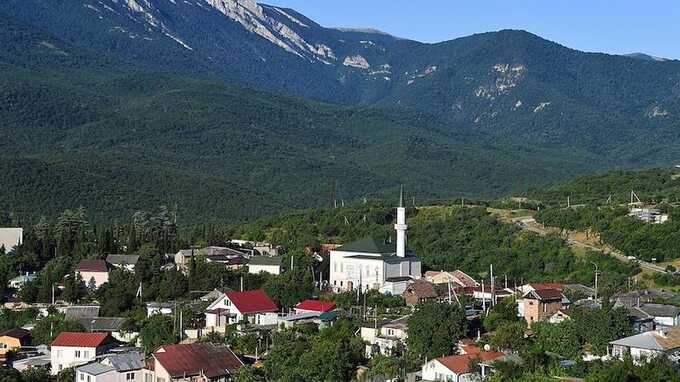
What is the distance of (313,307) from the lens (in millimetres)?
47844

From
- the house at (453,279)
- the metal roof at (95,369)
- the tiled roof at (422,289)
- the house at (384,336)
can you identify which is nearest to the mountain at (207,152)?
the house at (453,279)

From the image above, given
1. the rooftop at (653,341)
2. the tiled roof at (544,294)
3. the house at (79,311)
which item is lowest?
the house at (79,311)

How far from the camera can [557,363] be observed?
37.1 m

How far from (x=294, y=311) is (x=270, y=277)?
221 inches

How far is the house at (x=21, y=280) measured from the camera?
177 feet

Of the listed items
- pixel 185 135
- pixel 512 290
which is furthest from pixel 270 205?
pixel 512 290

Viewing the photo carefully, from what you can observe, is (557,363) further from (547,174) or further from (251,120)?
(251,120)

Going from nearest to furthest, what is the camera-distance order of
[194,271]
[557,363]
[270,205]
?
[557,363], [194,271], [270,205]

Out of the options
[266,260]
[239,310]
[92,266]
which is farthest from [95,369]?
[266,260]

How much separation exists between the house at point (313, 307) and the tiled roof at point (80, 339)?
8.21 metres

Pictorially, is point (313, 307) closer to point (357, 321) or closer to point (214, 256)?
point (357, 321)

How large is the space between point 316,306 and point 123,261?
11.9m

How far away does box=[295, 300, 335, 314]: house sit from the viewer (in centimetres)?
4753

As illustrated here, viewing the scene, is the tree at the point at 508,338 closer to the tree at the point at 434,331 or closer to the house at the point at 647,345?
the tree at the point at 434,331
